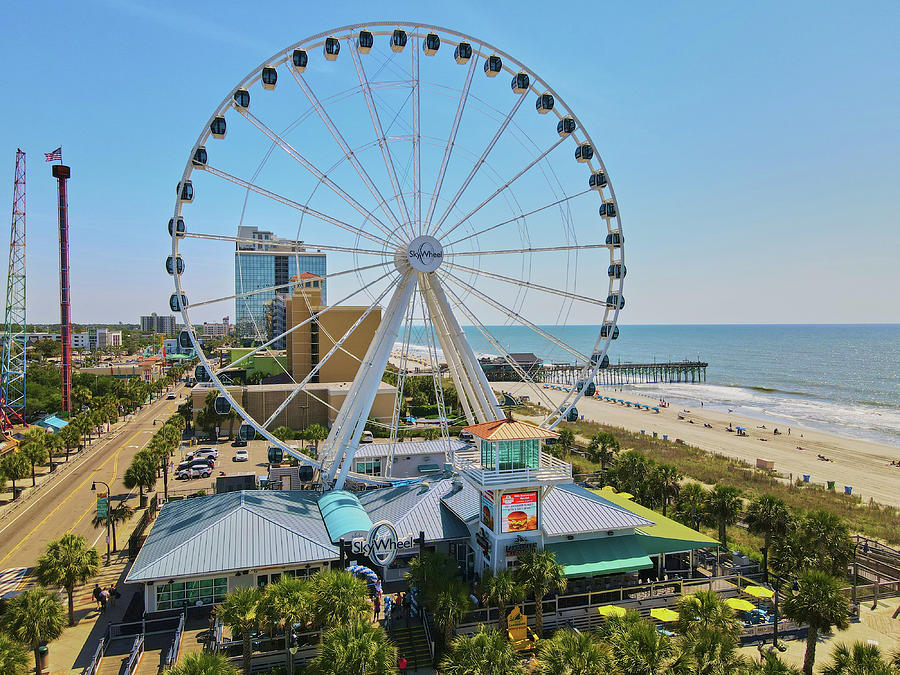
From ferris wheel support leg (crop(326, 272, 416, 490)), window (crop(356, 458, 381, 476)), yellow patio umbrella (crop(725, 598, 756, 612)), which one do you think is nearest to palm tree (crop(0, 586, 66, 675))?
ferris wheel support leg (crop(326, 272, 416, 490))

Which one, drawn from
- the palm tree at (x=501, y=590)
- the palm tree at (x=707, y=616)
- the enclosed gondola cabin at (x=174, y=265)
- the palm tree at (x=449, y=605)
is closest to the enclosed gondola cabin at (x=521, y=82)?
the enclosed gondola cabin at (x=174, y=265)

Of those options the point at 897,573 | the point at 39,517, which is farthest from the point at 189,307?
the point at 897,573

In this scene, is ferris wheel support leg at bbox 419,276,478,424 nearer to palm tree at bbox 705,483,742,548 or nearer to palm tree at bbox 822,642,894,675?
palm tree at bbox 705,483,742,548

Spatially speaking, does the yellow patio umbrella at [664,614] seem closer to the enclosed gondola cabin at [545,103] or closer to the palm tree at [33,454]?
the enclosed gondola cabin at [545,103]

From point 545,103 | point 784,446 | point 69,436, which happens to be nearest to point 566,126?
point 545,103

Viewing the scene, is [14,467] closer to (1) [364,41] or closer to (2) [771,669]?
(1) [364,41]

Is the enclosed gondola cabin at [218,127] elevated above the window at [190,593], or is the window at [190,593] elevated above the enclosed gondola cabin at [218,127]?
the enclosed gondola cabin at [218,127]

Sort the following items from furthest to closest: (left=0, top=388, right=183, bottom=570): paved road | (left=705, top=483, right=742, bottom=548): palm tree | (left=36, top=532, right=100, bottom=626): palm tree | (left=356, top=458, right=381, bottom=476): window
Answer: (left=356, top=458, right=381, bottom=476): window, (left=0, top=388, right=183, bottom=570): paved road, (left=705, top=483, right=742, bottom=548): palm tree, (left=36, top=532, right=100, bottom=626): palm tree

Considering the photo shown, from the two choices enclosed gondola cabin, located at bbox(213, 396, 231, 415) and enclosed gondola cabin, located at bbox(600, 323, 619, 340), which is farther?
enclosed gondola cabin, located at bbox(600, 323, 619, 340)
